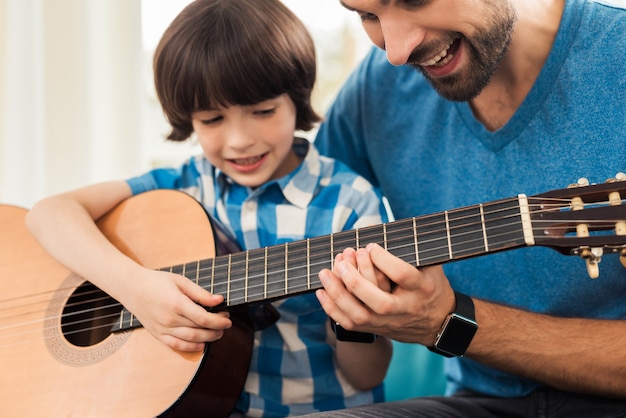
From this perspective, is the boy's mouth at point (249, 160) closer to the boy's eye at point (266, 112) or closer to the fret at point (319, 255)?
the boy's eye at point (266, 112)

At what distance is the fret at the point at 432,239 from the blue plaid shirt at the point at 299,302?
0.33 meters

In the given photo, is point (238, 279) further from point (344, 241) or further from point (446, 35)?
point (446, 35)

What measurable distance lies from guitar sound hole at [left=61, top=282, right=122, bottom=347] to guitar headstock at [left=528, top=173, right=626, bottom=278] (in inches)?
30.4

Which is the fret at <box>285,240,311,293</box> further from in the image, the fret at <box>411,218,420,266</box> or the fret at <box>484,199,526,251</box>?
the fret at <box>484,199,526,251</box>

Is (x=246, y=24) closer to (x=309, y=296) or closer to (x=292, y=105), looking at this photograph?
(x=292, y=105)

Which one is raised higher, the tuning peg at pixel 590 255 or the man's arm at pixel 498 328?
the tuning peg at pixel 590 255

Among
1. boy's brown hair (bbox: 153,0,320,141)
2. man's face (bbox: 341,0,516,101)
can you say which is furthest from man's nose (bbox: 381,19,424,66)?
boy's brown hair (bbox: 153,0,320,141)

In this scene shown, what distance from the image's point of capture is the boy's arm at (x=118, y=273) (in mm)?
1146

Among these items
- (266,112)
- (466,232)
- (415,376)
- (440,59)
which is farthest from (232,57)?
(415,376)

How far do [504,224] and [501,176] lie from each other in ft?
1.39

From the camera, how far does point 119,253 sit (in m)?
1.29

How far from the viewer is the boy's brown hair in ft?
4.36

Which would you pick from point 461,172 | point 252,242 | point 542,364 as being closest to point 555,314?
point 542,364

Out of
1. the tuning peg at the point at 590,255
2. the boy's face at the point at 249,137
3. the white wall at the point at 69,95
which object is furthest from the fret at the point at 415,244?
the white wall at the point at 69,95
